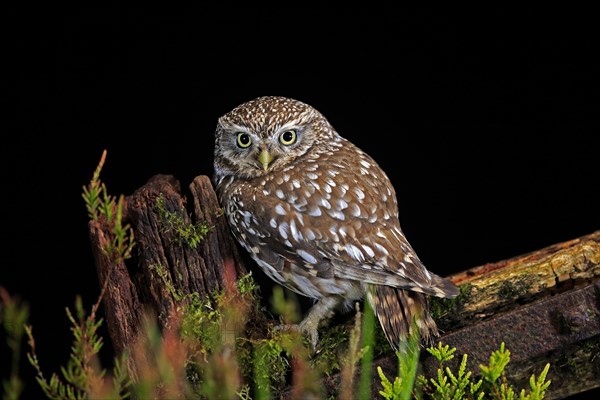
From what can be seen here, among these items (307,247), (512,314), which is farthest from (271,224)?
(512,314)

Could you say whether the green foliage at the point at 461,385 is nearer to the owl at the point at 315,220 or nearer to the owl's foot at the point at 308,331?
the owl at the point at 315,220

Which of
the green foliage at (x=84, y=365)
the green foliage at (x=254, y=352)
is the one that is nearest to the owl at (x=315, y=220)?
the green foliage at (x=254, y=352)

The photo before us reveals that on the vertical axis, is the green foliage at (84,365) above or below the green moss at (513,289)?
above

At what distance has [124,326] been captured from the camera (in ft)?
10.2

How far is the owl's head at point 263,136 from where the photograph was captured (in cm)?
339

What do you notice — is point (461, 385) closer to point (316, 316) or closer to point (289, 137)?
point (316, 316)


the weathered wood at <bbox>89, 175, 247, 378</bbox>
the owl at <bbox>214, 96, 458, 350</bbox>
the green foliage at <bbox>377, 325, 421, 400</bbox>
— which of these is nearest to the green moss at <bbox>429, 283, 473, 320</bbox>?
the owl at <bbox>214, 96, 458, 350</bbox>

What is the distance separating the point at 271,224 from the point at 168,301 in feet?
1.65

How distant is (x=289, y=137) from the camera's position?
3.51 meters

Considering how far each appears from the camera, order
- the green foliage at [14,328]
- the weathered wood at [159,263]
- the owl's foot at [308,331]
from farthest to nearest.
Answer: the owl's foot at [308,331]
the weathered wood at [159,263]
the green foliage at [14,328]

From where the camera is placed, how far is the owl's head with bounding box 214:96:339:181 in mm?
3393

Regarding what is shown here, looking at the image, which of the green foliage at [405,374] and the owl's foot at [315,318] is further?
the owl's foot at [315,318]

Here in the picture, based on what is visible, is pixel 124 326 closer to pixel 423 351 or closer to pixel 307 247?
pixel 307 247

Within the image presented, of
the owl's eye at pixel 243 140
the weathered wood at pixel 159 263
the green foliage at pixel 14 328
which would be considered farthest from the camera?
the owl's eye at pixel 243 140
